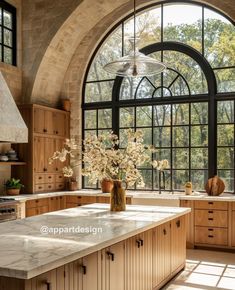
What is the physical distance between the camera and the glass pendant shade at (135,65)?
160 inches

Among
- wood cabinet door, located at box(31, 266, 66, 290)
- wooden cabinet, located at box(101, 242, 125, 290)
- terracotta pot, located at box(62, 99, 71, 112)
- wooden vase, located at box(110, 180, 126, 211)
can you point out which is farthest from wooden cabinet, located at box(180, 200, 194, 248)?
wood cabinet door, located at box(31, 266, 66, 290)

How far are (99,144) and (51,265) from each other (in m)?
2.20

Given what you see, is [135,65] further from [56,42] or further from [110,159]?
[56,42]

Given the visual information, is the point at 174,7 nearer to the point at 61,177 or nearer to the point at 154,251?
the point at 61,177

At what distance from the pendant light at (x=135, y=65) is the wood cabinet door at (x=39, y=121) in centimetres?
330

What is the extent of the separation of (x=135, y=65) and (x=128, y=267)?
2074 millimetres

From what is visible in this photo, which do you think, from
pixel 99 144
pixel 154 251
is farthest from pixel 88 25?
pixel 154 251

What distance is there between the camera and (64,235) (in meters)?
3.24

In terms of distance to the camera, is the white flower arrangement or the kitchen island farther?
the white flower arrangement

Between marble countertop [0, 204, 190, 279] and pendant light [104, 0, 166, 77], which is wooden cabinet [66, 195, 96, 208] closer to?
marble countertop [0, 204, 190, 279]

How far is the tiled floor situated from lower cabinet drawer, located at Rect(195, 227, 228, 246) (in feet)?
0.61

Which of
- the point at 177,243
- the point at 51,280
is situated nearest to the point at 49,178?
the point at 177,243

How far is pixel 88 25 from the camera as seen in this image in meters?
8.00

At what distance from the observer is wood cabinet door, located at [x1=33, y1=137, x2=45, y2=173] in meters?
7.39
